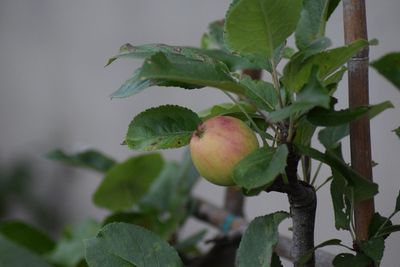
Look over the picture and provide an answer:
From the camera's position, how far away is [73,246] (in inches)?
41.6

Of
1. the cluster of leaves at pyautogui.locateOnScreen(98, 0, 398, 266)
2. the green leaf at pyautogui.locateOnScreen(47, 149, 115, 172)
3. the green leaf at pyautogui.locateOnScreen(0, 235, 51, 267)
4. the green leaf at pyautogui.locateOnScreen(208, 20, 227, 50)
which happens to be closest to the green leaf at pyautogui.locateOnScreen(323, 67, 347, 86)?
the cluster of leaves at pyautogui.locateOnScreen(98, 0, 398, 266)

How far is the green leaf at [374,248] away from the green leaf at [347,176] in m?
0.03

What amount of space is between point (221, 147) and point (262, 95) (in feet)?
0.22

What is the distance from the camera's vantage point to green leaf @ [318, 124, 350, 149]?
51cm

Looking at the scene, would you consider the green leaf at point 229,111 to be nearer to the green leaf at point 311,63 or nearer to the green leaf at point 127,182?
the green leaf at point 311,63

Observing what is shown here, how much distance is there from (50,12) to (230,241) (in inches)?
56.6

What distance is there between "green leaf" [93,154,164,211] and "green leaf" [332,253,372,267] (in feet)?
1.74

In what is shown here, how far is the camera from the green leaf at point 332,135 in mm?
505

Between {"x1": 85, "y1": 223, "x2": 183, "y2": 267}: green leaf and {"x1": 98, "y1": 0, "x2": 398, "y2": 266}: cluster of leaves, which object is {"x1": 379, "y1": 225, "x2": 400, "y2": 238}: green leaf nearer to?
{"x1": 98, "y1": 0, "x2": 398, "y2": 266}: cluster of leaves

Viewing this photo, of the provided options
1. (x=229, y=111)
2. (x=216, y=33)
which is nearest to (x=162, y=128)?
(x=229, y=111)

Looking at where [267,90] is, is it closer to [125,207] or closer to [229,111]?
[229,111]

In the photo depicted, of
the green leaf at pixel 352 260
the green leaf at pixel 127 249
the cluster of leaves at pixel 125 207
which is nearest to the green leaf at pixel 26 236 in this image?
the cluster of leaves at pixel 125 207

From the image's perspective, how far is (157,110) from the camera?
1.45ft

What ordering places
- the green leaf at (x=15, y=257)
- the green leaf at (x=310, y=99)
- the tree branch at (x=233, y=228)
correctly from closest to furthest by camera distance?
1. the green leaf at (x=310, y=99)
2. the tree branch at (x=233, y=228)
3. the green leaf at (x=15, y=257)
